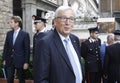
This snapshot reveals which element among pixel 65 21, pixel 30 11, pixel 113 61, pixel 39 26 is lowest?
pixel 113 61

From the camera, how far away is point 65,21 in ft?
14.8

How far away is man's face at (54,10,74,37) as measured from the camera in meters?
4.50

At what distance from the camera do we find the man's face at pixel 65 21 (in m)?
4.50

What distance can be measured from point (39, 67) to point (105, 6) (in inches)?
881

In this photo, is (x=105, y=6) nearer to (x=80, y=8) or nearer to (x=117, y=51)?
(x=80, y=8)

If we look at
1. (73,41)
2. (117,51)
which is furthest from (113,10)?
(73,41)

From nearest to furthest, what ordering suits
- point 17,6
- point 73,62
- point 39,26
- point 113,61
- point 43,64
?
point 43,64 → point 73,62 → point 113,61 → point 39,26 → point 17,6

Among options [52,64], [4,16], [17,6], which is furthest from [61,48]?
[17,6]

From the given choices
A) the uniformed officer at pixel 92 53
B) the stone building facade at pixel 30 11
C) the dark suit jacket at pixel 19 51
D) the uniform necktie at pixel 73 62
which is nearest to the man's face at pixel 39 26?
the dark suit jacket at pixel 19 51

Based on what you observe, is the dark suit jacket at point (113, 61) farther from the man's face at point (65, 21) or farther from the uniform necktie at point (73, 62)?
the man's face at point (65, 21)

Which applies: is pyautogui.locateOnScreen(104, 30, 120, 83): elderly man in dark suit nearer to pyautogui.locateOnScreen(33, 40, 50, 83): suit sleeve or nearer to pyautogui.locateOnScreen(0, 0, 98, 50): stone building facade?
pyautogui.locateOnScreen(33, 40, 50, 83): suit sleeve

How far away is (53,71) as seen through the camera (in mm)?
4469

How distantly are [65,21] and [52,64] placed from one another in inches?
20.6

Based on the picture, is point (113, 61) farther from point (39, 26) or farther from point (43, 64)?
point (43, 64)
